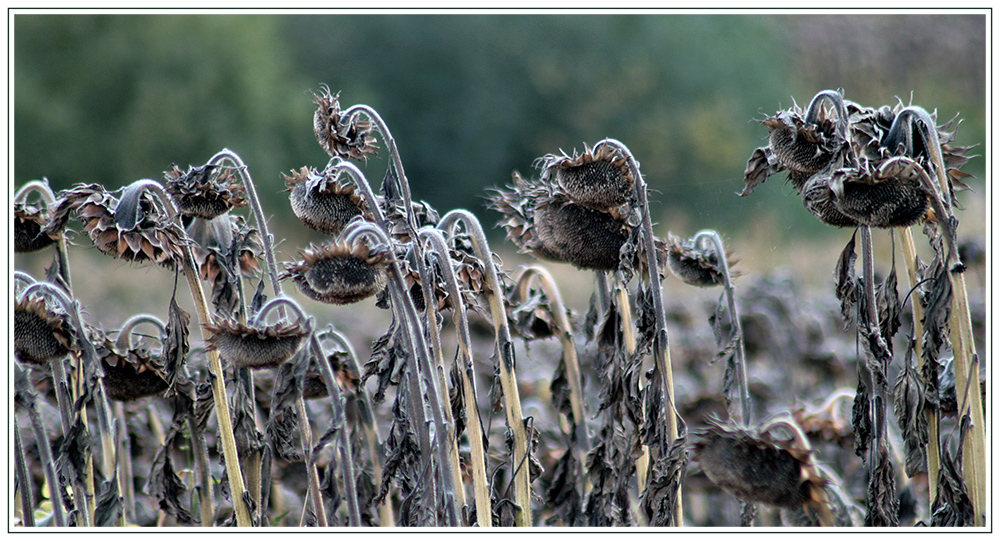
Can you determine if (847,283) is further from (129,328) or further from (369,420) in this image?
(129,328)

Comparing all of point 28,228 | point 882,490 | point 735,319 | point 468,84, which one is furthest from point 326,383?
point 468,84

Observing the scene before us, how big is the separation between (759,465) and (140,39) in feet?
61.9

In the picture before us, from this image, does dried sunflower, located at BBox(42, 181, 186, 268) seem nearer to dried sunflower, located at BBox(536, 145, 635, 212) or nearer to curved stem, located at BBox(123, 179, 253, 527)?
curved stem, located at BBox(123, 179, 253, 527)

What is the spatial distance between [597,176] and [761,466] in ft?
2.59

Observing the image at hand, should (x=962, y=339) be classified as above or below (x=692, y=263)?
below

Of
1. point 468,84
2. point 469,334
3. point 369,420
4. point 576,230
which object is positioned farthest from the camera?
point 468,84

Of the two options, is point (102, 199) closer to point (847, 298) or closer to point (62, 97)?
point (847, 298)

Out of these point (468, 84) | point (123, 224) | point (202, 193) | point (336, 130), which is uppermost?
point (468, 84)

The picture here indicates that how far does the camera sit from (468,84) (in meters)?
23.1

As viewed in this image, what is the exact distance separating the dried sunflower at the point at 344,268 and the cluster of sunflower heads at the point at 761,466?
679 millimetres

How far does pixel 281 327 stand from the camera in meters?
1.71

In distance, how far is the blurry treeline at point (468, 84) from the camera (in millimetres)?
17391

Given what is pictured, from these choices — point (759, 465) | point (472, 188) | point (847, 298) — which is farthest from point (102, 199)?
point (472, 188)

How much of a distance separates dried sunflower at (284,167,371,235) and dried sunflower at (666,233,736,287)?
0.92 meters
